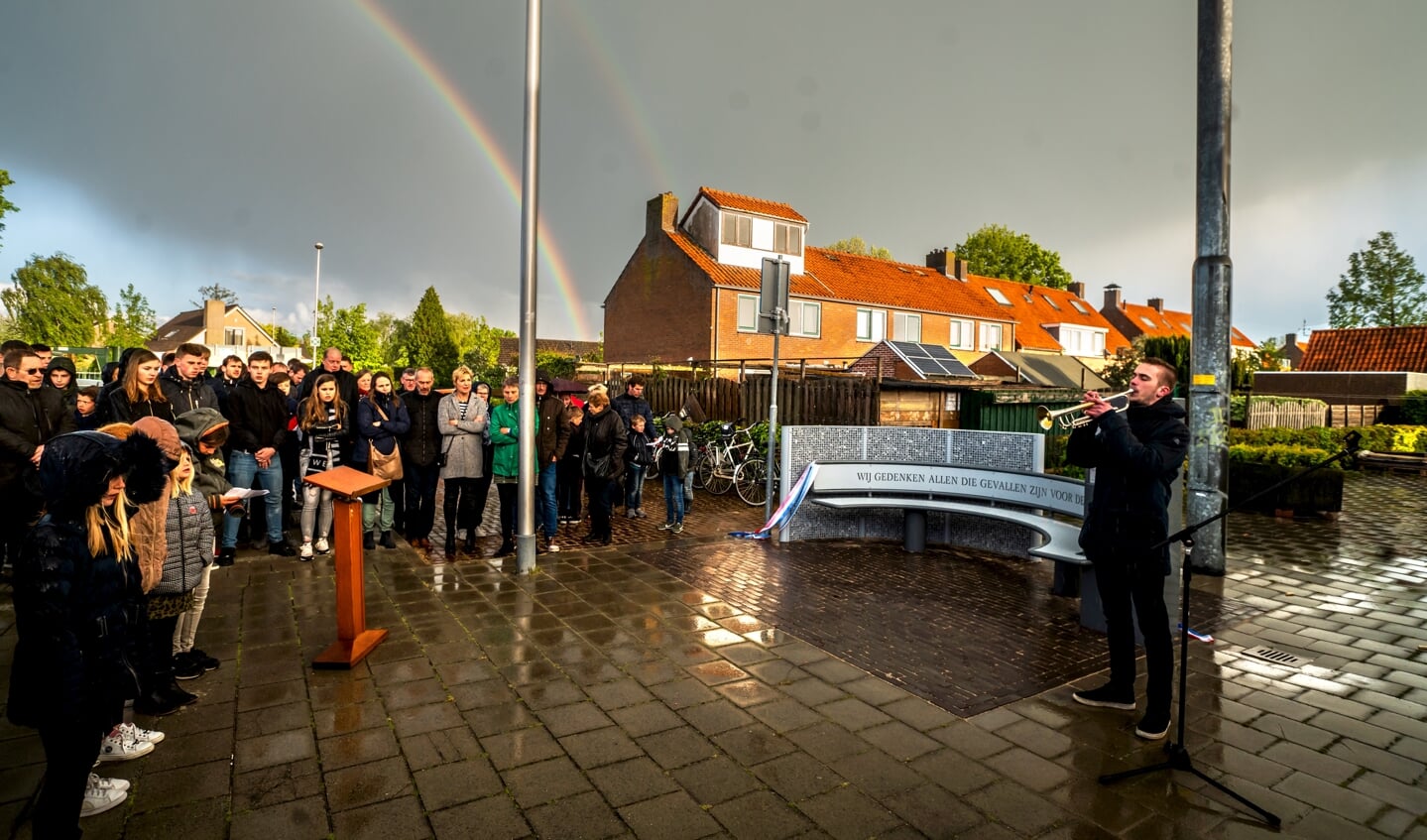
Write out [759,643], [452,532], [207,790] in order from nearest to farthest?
[207,790], [759,643], [452,532]

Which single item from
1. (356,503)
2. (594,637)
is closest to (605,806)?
(594,637)

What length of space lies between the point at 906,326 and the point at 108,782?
118 ft

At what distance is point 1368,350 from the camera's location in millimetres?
34438

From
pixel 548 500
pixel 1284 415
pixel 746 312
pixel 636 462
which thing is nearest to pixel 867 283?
pixel 746 312

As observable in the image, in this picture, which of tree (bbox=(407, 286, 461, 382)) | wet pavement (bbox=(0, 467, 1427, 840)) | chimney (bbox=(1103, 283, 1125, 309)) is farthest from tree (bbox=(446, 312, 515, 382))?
wet pavement (bbox=(0, 467, 1427, 840))

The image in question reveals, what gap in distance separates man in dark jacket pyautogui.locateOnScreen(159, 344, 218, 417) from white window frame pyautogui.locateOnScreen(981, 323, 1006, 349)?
37976 millimetres

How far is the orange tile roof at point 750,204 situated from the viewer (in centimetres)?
3244

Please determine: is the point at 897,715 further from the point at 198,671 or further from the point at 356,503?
the point at 198,671

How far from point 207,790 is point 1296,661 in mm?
6449

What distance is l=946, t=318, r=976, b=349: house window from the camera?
3831 cm

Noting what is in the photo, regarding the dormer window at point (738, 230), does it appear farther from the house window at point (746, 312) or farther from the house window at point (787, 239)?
the house window at point (746, 312)

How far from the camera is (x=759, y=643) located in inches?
209

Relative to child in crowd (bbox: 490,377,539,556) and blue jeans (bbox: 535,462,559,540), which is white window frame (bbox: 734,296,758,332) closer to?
blue jeans (bbox: 535,462,559,540)

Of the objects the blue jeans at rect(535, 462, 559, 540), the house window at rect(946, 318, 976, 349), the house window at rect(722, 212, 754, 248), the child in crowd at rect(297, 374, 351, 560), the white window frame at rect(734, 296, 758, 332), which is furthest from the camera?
the house window at rect(946, 318, 976, 349)
